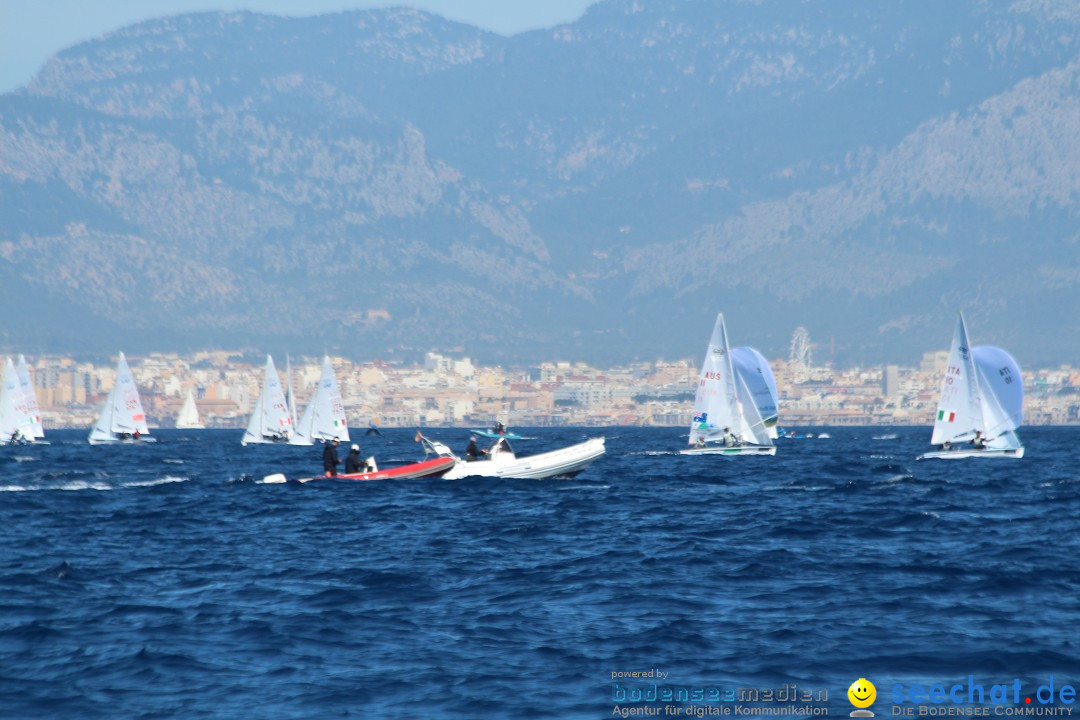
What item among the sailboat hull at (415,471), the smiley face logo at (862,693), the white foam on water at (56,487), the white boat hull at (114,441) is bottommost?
the smiley face logo at (862,693)

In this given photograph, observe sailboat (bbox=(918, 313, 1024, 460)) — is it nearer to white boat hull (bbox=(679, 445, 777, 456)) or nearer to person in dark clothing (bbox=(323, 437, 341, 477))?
white boat hull (bbox=(679, 445, 777, 456))

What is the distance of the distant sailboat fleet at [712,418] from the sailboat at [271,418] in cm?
8

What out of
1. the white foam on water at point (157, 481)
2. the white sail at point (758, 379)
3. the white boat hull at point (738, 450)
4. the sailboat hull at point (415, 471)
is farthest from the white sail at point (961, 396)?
the white foam on water at point (157, 481)

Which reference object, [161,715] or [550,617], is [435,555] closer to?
[550,617]

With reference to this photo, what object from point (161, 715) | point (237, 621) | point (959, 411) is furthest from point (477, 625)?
point (959, 411)

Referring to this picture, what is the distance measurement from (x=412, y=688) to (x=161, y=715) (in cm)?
323

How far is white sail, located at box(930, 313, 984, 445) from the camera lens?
73.4m

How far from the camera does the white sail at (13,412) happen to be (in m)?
113

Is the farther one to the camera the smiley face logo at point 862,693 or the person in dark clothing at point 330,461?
the person in dark clothing at point 330,461

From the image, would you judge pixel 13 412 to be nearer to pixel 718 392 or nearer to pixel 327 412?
pixel 327 412

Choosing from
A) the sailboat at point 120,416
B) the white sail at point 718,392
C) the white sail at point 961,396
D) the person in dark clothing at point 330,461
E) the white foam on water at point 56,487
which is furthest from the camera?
the sailboat at point 120,416

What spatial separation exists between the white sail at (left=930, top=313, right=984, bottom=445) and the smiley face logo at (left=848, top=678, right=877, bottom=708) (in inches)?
2183

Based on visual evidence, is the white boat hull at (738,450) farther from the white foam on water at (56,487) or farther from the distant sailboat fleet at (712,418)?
the white foam on water at (56,487)

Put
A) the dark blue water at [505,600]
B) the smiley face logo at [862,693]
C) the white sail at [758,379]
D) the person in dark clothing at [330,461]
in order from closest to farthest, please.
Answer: the smiley face logo at [862,693] → the dark blue water at [505,600] → the person in dark clothing at [330,461] → the white sail at [758,379]
